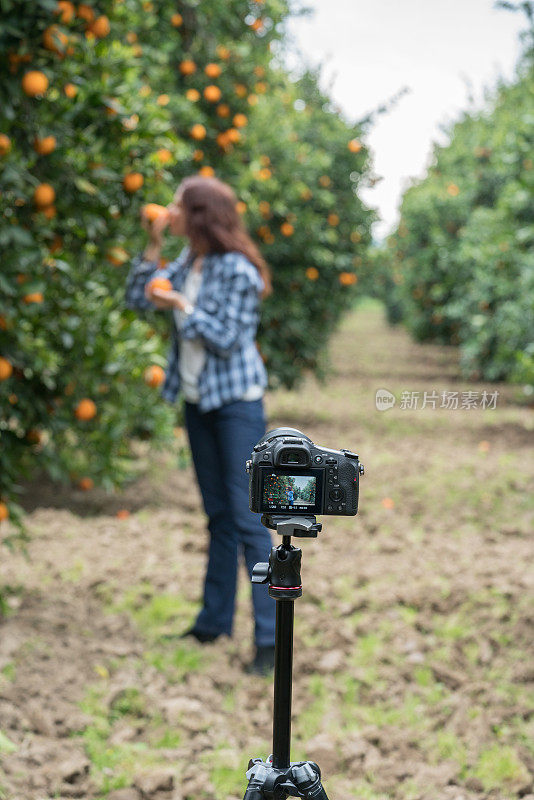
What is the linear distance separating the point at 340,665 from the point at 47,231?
2.01 m

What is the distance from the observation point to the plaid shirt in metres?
3.17

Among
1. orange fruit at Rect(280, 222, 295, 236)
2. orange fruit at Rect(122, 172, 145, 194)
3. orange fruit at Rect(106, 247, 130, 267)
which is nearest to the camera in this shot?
orange fruit at Rect(122, 172, 145, 194)

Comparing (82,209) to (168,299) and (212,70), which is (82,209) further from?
(212,70)

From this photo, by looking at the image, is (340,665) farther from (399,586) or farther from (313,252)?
(313,252)

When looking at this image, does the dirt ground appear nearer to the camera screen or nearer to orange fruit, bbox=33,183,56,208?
the camera screen

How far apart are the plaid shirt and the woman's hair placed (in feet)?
0.12

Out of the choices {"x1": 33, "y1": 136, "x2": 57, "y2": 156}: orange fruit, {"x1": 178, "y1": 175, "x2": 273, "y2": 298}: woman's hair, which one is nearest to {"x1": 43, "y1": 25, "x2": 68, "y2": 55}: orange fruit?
{"x1": 33, "y1": 136, "x2": 57, "y2": 156}: orange fruit

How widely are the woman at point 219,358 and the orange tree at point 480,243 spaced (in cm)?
164

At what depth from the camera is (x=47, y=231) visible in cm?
336

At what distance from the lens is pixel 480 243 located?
11.9 m

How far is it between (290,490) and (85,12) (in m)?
2.39

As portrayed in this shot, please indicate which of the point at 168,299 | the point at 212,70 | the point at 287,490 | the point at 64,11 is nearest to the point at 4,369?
the point at 168,299

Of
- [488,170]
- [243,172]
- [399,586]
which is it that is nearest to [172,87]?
[243,172]

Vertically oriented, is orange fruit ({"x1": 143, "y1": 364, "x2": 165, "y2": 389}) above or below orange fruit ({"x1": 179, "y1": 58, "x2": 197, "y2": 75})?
below
